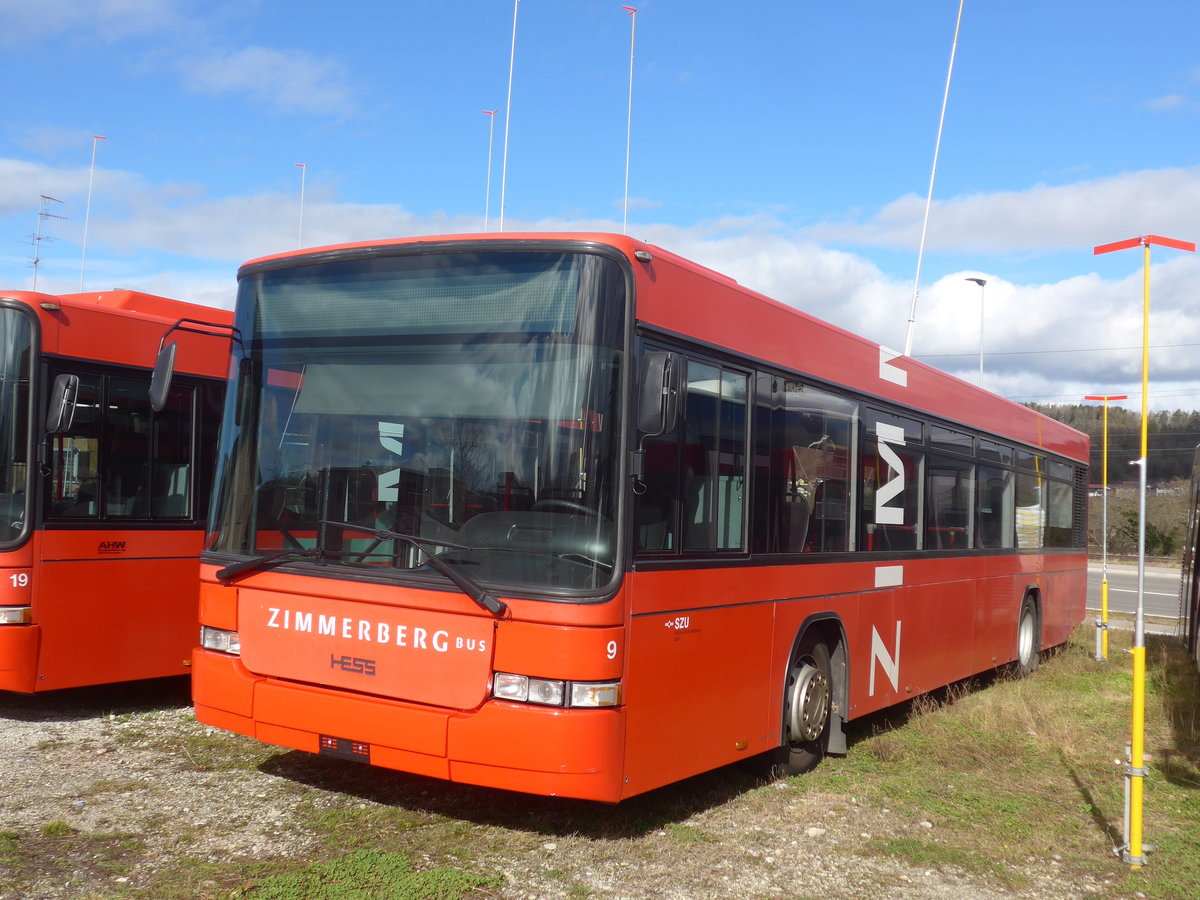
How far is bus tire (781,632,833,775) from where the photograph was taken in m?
7.33

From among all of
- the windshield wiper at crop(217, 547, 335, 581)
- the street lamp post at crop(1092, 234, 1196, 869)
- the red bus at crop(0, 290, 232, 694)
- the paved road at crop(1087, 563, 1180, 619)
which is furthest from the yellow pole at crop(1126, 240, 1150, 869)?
the paved road at crop(1087, 563, 1180, 619)

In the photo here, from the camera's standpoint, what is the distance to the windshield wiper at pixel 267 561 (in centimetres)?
594

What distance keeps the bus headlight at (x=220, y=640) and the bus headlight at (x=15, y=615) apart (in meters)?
2.30

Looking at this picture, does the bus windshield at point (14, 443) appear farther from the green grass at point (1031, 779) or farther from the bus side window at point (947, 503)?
the bus side window at point (947, 503)

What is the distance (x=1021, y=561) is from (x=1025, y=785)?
5473mm

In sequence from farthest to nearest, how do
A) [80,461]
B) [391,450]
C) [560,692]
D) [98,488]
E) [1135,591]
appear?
[1135,591]
[98,488]
[80,461]
[391,450]
[560,692]

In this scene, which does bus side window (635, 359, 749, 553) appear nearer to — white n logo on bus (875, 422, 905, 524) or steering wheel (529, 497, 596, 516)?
steering wheel (529, 497, 596, 516)

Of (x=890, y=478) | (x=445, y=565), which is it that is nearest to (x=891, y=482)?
(x=890, y=478)

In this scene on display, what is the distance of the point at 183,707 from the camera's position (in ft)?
29.7

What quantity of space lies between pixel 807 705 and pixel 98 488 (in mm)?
5321

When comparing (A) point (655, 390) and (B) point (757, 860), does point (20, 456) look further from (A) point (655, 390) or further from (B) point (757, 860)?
(B) point (757, 860)

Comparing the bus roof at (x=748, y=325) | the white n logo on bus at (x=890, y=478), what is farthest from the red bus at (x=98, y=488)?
the white n logo on bus at (x=890, y=478)

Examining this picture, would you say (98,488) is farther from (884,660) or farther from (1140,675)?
(1140,675)

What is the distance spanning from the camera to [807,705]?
24.4 feet
